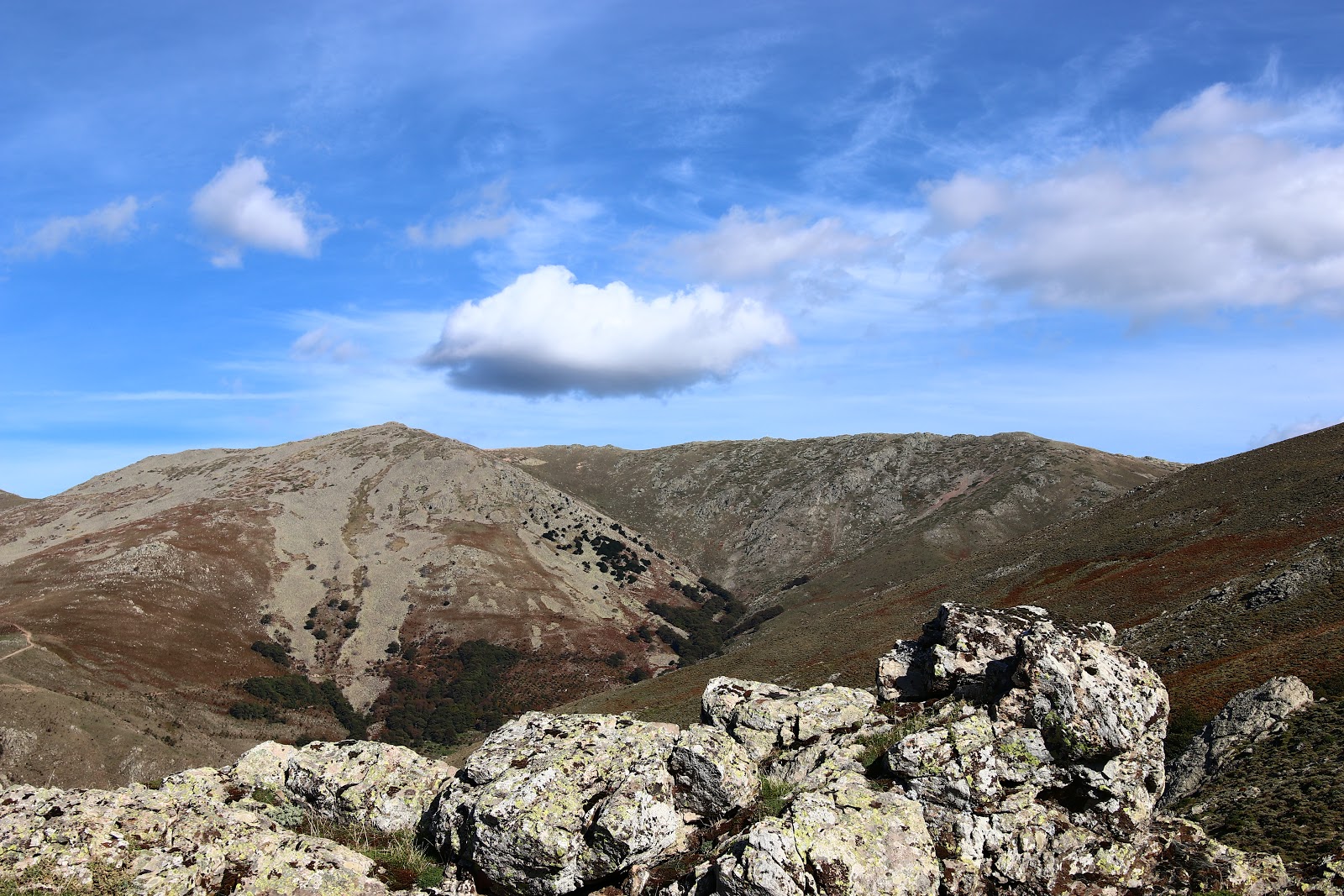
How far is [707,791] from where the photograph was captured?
13172 millimetres

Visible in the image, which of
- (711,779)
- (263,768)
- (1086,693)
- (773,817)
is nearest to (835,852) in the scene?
(773,817)

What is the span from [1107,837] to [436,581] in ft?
474

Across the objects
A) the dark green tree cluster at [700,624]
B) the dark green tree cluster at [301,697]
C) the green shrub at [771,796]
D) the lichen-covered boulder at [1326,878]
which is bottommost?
the dark green tree cluster at [700,624]

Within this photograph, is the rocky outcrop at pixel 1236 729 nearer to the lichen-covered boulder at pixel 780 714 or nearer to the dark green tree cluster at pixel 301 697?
the lichen-covered boulder at pixel 780 714

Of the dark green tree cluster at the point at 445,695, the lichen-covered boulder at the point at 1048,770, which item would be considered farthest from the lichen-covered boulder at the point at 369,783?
the dark green tree cluster at the point at 445,695

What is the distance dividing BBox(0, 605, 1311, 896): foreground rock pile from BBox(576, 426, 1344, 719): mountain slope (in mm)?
25231

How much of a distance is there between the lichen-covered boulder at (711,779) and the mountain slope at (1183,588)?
1148 inches

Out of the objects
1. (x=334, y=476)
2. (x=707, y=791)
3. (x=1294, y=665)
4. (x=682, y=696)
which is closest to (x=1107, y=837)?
(x=707, y=791)

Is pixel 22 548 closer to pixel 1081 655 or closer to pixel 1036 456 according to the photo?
pixel 1081 655

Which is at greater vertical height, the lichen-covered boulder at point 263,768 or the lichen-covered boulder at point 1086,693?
the lichen-covered boulder at point 1086,693

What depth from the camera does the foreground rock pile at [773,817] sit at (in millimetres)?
10625

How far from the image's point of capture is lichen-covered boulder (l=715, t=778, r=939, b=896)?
32.3 feet

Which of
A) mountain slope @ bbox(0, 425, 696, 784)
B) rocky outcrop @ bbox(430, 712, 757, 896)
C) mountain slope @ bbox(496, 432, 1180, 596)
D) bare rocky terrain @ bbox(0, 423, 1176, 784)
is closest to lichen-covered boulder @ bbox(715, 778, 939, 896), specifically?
rocky outcrop @ bbox(430, 712, 757, 896)

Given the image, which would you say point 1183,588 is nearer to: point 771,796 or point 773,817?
point 771,796
